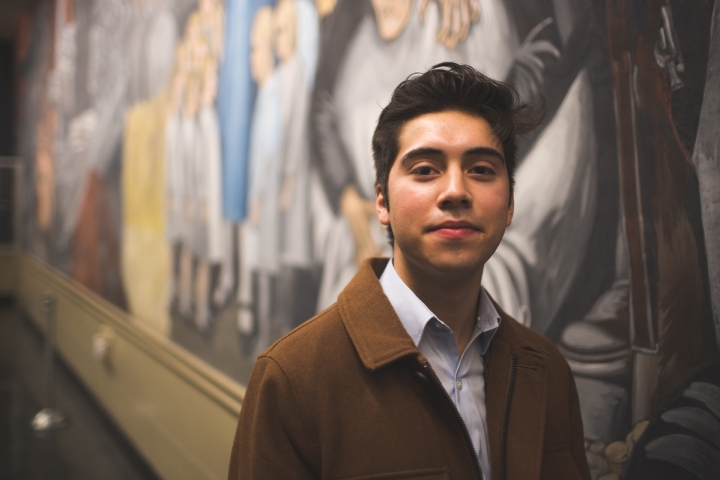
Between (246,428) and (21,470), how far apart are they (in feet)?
10.7

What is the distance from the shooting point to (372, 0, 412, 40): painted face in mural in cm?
180

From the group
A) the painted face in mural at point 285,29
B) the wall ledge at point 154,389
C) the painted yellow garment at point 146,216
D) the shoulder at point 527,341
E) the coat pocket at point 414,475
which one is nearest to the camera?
the coat pocket at point 414,475

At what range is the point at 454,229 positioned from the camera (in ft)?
3.21

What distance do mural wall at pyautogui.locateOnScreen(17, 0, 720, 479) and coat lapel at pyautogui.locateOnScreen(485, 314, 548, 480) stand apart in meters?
0.29

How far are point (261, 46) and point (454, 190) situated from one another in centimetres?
183

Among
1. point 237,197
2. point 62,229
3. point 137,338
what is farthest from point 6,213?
point 237,197

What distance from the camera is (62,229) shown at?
6.14 meters

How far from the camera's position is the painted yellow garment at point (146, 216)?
11.8ft

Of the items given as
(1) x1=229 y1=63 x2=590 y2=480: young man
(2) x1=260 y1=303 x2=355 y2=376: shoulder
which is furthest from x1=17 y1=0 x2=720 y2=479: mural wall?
(2) x1=260 y1=303 x2=355 y2=376: shoulder

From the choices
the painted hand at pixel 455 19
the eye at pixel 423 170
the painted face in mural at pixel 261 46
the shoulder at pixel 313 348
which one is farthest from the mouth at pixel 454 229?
the painted face in mural at pixel 261 46

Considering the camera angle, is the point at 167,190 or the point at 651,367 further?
the point at 167,190

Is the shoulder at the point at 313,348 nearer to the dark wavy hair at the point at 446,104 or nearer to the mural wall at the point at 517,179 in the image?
the dark wavy hair at the point at 446,104

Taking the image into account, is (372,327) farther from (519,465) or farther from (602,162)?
(602,162)

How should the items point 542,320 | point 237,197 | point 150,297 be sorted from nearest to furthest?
point 542,320 → point 237,197 → point 150,297
